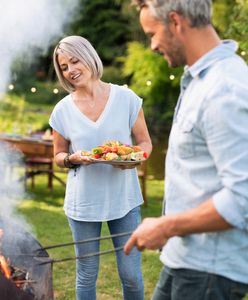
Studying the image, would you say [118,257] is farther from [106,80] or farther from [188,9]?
[106,80]

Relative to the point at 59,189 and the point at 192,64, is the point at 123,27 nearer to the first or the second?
the point at 59,189

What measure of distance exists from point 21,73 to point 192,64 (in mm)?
18724

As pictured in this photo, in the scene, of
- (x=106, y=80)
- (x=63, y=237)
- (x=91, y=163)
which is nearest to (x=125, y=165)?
(x=91, y=163)

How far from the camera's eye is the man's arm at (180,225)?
63.9 inches

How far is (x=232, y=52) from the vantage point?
174 cm

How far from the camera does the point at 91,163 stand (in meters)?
2.89

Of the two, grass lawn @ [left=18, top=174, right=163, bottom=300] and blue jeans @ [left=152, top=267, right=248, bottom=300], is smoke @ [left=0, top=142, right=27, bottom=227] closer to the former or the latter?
grass lawn @ [left=18, top=174, right=163, bottom=300]

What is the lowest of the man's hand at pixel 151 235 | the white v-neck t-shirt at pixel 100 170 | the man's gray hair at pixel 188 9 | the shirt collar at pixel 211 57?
the white v-neck t-shirt at pixel 100 170

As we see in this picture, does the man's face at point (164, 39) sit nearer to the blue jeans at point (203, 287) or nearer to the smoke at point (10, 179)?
the blue jeans at point (203, 287)

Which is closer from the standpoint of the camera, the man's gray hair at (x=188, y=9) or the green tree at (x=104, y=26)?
the man's gray hair at (x=188, y=9)

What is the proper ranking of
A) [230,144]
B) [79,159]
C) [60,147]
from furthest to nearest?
[60,147] < [79,159] < [230,144]

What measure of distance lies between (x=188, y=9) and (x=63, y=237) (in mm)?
4088

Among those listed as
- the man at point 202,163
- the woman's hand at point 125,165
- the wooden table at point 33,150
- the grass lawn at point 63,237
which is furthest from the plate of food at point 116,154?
the wooden table at point 33,150

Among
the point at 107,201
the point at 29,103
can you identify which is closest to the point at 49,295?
the point at 107,201
